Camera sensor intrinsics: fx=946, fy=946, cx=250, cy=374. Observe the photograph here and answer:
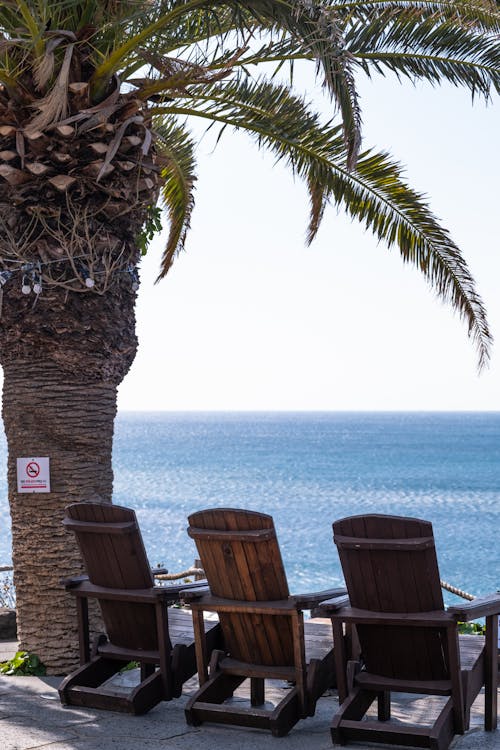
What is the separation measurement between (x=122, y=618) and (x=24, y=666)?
1.47 m

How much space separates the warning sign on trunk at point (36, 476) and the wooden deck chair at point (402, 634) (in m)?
2.60

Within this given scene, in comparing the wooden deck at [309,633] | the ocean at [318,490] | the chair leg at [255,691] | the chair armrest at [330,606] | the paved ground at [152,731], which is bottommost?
the ocean at [318,490]

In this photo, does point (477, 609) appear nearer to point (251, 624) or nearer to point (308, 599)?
point (308, 599)

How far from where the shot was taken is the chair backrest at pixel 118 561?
4926 mm

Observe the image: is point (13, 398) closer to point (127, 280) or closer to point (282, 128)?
point (127, 280)

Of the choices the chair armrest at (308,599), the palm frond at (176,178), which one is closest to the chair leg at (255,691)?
the chair armrest at (308,599)

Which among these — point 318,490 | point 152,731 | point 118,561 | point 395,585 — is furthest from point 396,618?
point 318,490

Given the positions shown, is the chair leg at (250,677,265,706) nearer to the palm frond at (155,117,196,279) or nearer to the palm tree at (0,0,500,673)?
the palm tree at (0,0,500,673)

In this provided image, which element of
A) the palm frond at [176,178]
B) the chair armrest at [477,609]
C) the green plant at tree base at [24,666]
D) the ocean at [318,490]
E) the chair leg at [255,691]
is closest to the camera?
the chair armrest at [477,609]

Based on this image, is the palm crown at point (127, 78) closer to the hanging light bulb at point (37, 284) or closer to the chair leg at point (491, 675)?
the hanging light bulb at point (37, 284)

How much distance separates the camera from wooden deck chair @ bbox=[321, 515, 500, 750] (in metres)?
4.23

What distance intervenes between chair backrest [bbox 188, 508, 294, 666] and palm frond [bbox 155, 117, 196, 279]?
5350 millimetres

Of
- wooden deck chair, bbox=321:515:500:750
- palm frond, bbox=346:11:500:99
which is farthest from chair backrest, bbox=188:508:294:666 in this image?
palm frond, bbox=346:11:500:99

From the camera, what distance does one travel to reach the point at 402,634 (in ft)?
14.6
